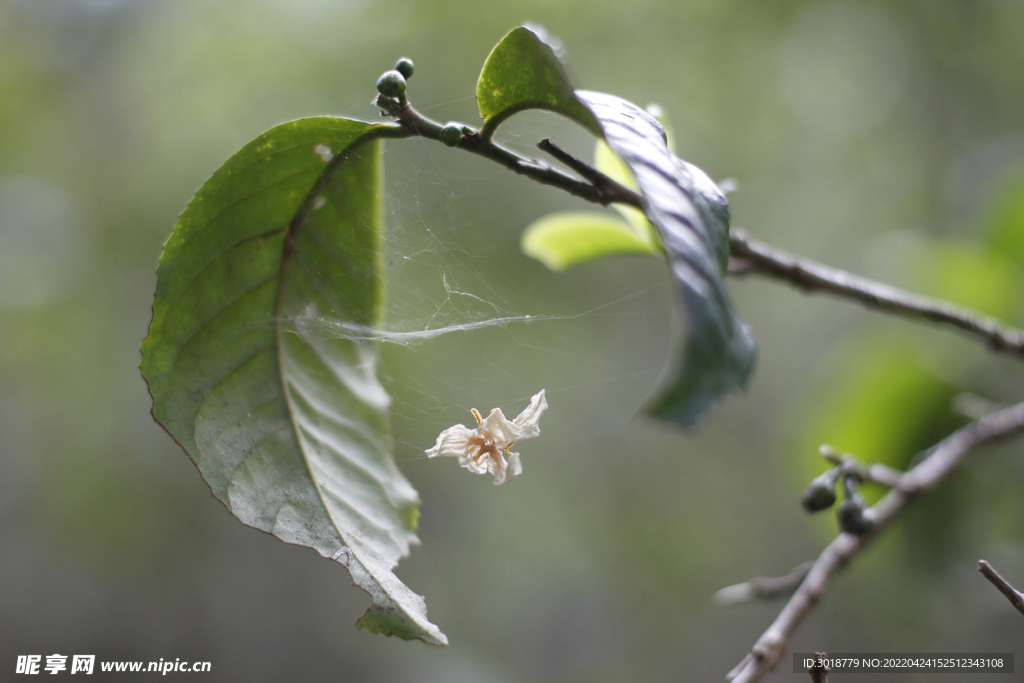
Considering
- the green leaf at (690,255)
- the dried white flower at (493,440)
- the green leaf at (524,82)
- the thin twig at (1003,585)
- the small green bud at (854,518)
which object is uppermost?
the green leaf at (524,82)

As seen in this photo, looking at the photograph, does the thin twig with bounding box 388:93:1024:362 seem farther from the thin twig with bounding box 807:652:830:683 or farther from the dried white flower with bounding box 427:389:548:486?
the thin twig with bounding box 807:652:830:683

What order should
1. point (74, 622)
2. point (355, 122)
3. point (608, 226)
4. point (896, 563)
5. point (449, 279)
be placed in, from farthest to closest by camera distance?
Result: point (74, 622)
point (896, 563)
point (449, 279)
point (608, 226)
point (355, 122)

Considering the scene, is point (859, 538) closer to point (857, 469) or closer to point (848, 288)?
point (857, 469)

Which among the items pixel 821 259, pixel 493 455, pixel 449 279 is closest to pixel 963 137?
pixel 821 259

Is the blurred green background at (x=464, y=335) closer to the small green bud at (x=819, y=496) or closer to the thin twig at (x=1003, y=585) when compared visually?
the small green bud at (x=819, y=496)

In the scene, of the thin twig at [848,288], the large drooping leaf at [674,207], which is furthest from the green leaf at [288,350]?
the thin twig at [848,288]

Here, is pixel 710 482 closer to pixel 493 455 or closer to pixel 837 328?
pixel 837 328
